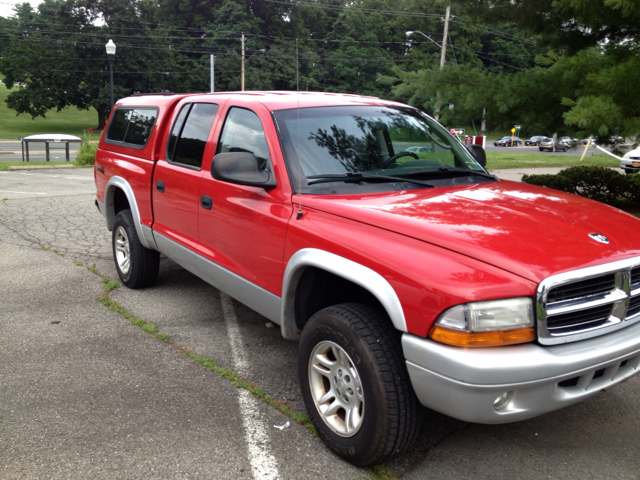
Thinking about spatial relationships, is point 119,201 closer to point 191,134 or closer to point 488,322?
point 191,134

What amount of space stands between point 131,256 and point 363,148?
112 inches

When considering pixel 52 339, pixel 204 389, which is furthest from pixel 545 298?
pixel 52 339

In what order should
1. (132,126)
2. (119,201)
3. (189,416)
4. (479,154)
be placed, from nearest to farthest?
(189,416)
(479,154)
(132,126)
(119,201)

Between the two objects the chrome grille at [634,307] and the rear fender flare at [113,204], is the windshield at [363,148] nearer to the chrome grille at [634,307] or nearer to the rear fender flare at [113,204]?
the chrome grille at [634,307]

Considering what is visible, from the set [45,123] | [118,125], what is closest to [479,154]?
[118,125]

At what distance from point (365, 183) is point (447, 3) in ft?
18.8

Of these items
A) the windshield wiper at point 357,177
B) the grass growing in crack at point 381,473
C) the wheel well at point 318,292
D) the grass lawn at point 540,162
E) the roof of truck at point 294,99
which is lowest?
the grass growing in crack at point 381,473

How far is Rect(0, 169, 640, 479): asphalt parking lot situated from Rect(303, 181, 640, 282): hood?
3.70 feet

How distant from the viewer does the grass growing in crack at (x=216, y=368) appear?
338cm

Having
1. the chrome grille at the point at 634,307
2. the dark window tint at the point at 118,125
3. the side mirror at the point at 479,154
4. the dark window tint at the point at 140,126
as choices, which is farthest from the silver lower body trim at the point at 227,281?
the side mirror at the point at 479,154

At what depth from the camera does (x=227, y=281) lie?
3984 mm

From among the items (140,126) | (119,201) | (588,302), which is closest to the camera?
(588,302)

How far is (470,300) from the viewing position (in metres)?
2.38

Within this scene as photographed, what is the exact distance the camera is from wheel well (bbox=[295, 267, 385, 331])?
10.7ft
